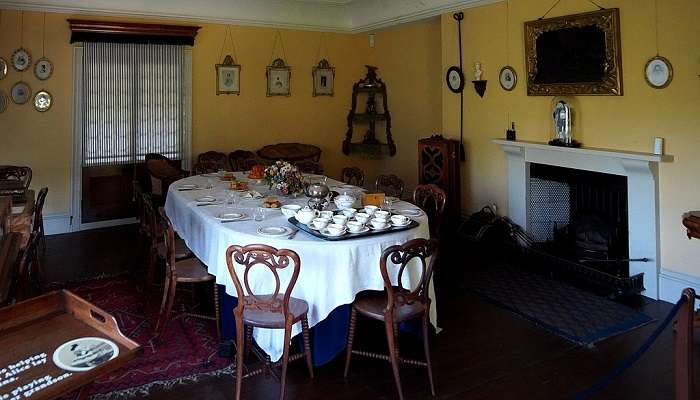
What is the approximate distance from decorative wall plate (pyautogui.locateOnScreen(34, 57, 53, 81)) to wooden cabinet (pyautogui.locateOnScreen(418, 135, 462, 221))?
14.2ft

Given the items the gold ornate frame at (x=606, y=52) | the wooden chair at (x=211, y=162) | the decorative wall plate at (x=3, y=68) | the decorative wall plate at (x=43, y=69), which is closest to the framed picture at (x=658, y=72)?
the gold ornate frame at (x=606, y=52)

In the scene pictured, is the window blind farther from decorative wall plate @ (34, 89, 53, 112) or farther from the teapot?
the teapot

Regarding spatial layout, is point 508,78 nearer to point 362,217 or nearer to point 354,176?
point 354,176

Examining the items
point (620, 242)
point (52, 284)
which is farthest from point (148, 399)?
point (620, 242)

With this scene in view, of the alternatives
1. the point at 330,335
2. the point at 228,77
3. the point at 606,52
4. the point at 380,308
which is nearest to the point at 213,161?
the point at 228,77

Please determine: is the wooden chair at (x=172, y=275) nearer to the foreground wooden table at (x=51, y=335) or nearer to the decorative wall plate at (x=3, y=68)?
the foreground wooden table at (x=51, y=335)

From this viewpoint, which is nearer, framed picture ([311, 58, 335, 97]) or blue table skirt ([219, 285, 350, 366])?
blue table skirt ([219, 285, 350, 366])

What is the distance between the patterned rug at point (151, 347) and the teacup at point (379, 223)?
1207mm

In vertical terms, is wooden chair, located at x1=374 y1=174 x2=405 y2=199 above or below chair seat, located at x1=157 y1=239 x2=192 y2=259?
above

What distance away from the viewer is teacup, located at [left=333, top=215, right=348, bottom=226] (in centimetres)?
326

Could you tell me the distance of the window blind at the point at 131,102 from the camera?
250 inches

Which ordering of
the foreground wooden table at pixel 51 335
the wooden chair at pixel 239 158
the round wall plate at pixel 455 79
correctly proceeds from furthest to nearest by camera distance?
the wooden chair at pixel 239 158 < the round wall plate at pixel 455 79 < the foreground wooden table at pixel 51 335

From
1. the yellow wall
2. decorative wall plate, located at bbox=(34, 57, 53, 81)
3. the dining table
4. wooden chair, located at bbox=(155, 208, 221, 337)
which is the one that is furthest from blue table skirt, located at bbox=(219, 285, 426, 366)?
decorative wall plate, located at bbox=(34, 57, 53, 81)

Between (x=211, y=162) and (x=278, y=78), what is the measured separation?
A: 1.93 m
